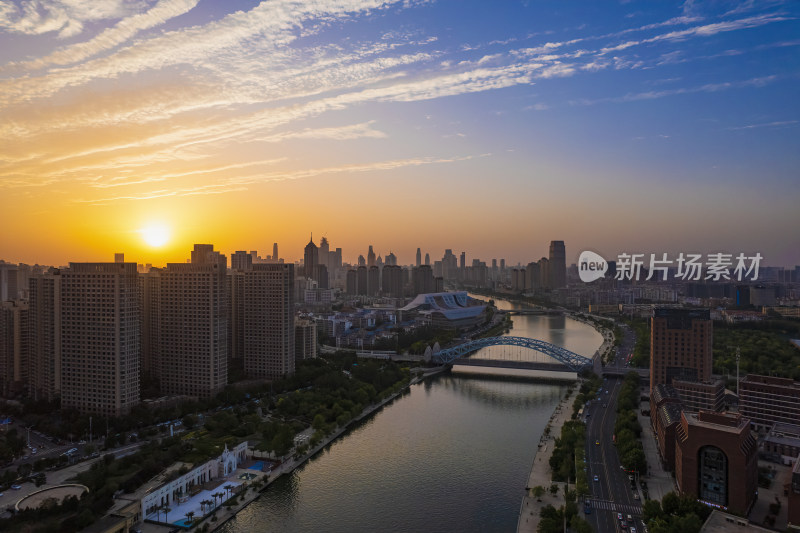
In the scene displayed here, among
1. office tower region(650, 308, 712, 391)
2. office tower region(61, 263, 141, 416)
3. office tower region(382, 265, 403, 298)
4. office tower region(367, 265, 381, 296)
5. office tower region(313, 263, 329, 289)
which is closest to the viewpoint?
office tower region(61, 263, 141, 416)

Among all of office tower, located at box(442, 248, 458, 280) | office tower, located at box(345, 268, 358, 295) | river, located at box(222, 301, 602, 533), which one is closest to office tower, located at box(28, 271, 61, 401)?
river, located at box(222, 301, 602, 533)

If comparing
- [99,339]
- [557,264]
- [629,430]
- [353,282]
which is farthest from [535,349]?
[557,264]

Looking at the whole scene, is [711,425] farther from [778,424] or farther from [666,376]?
[666,376]

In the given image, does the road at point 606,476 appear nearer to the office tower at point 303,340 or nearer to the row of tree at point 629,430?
the row of tree at point 629,430

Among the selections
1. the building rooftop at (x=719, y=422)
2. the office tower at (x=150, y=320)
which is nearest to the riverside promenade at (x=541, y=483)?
the building rooftop at (x=719, y=422)

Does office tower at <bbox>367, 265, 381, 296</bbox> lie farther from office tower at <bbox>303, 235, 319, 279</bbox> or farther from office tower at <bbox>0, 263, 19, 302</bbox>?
office tower at <bbox>0, 263, 19, 302</bbox>
